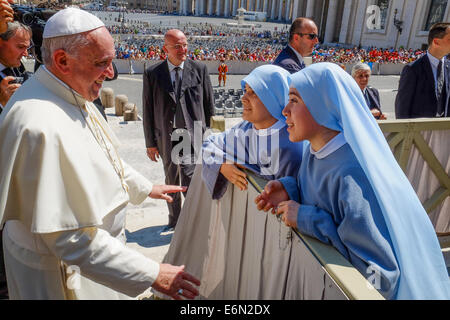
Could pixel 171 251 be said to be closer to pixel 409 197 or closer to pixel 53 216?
pixel 53 216

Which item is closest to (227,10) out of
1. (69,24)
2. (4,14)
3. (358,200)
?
(4,14)

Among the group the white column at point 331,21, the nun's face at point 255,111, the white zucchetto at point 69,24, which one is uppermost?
the white column at point 331,21

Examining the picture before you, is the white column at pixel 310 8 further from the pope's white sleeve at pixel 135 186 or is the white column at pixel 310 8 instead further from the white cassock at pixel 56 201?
the white cassock at pixel 56 201

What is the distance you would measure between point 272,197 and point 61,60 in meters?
1.22

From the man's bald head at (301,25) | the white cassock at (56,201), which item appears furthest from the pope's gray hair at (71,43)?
the man's bald head at (301,25)

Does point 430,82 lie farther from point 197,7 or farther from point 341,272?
point 197,7

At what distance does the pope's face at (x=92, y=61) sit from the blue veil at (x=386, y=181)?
950mm

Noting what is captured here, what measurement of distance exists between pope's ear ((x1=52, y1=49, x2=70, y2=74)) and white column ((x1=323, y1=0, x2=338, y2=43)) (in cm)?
4647

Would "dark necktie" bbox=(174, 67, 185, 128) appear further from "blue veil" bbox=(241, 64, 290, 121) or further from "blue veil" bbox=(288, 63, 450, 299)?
"blue veil" bbox=(288, 63, 450, 299)

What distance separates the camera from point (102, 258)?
1.48m

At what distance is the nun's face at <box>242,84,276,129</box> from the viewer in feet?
7.62

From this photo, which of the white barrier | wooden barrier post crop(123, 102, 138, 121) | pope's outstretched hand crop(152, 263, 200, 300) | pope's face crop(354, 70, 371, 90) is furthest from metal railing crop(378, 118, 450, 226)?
the white barrier

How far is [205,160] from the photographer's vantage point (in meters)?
2.50

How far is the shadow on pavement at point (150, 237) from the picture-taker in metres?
3.78
